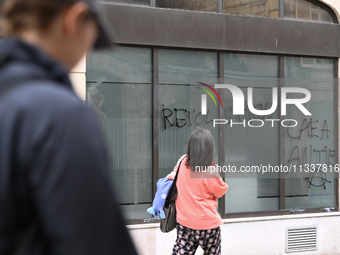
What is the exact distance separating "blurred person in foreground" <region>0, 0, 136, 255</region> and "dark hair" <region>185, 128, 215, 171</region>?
12.5ft

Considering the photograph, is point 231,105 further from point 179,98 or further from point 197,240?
point 197,240

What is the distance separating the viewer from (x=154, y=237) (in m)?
6.59

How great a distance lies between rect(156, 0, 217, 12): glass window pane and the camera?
6.70 m

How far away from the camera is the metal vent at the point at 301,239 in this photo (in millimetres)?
7328

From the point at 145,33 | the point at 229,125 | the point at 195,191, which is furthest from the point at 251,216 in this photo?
the point at 145,33

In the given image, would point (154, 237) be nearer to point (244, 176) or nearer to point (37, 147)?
point (244, 176)

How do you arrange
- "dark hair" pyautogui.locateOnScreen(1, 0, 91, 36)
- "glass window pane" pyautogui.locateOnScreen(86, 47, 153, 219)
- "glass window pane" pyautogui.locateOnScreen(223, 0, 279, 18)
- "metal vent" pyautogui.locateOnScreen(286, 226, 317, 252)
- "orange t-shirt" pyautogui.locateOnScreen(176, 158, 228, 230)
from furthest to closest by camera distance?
"metal vent" pyautogui.locateOnScreen(286, 226, 317, 252) < "glass window pane" pyautogui.locateOnScreen(223, 0, 279, 18) < "glass window pane" pyautogui.locateOnScreen(86, 47, 153, 219) < "orange t-shirt" pyautogui.locateOnScreen(176, 158, 228, 230) < "dark hair" pyautogui.locateOnScreen(1, 0, 91, 36)

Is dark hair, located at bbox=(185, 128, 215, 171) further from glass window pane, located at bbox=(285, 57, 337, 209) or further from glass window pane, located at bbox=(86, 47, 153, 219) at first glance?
glass window pane, located at bbox=(285, 57, 337, 209)

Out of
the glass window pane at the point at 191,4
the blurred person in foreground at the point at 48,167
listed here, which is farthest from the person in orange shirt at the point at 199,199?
the blurred person in foreground at the point at 48,167

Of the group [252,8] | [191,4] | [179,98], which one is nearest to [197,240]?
[179,98]

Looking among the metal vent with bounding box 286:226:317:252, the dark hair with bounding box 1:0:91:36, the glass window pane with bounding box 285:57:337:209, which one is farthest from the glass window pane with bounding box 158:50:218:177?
the dark hair with bounding box 1:0:91:36

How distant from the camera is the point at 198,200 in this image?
4.75 metres

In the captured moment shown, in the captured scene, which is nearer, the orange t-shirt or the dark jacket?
the dark jacket

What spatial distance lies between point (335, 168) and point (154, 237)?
12.3ft
